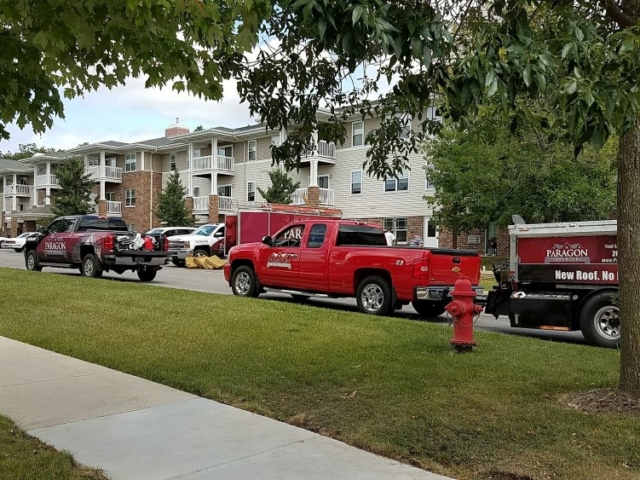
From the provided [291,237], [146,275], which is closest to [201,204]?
[146,275]

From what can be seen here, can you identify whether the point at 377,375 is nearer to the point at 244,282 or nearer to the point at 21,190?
the point at 244,282

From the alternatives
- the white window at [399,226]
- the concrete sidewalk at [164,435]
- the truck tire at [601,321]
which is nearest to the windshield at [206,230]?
the white window at [399,226]

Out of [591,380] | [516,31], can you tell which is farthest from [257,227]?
[516,31]

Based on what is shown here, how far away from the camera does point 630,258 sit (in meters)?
5.36

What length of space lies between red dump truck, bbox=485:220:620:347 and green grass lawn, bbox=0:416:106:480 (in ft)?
23.7

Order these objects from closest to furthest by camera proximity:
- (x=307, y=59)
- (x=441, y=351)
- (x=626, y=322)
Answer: (x=626, y=322)
(x=307, y=59)
(x=441, y=351)

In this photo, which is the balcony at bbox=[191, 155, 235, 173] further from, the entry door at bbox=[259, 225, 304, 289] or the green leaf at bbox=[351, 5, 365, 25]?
the green leaf at bbox=[351, 5, 365, 25]

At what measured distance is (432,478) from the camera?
398 centimetres

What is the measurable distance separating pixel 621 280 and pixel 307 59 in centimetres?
349

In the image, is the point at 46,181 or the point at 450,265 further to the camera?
the point at 46,181

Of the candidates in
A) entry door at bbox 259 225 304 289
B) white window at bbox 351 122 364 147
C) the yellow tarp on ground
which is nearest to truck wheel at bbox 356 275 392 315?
entry door at bbox 259 225 304 289

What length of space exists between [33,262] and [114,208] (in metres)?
29.3

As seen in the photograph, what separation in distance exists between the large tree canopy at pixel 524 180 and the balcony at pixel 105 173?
32.9 metres

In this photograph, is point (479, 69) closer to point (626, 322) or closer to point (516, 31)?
point (516, 31)
